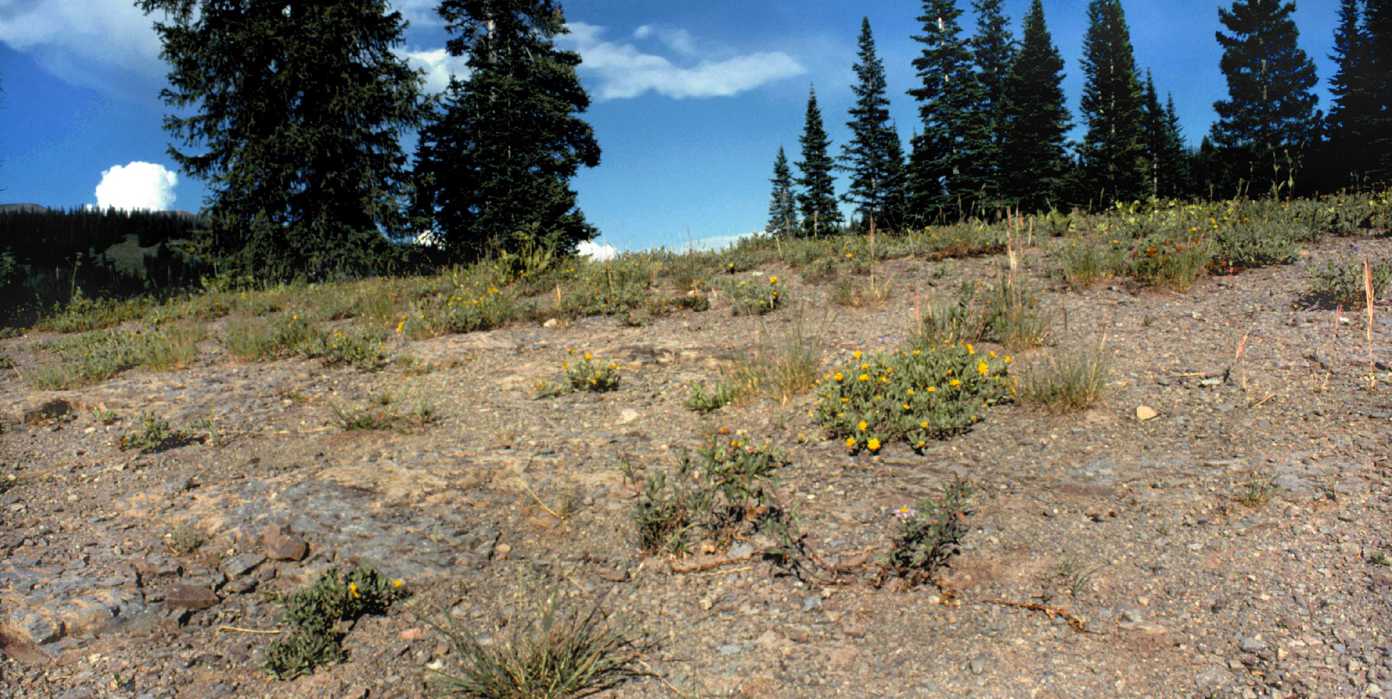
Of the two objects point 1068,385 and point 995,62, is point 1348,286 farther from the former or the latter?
point 995,62

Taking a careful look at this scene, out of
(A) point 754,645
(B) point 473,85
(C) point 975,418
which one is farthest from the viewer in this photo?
(B) point 473,85

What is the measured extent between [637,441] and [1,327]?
12538mm

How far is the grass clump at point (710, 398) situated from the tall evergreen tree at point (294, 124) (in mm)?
11803

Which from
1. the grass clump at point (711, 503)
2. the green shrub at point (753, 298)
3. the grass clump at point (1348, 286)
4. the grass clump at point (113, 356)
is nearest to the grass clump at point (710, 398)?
the grass clump at point (711, 503)

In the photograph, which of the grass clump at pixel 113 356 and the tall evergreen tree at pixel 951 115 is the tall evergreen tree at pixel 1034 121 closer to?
the tall evergreen tree at pixel 951 115

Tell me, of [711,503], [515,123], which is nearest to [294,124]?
[515,123]

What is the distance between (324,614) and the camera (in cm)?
327

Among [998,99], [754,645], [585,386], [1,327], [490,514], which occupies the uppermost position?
[998,99]

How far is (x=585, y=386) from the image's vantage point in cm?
560

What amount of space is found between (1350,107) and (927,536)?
160 feet

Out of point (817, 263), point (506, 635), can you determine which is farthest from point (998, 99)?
point (506, 635)

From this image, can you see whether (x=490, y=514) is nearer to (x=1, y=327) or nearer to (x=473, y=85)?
(x=1, y=327)

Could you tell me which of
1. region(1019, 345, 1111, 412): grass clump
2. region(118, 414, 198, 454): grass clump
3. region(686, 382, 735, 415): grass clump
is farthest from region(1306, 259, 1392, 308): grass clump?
region(118, 414, 198, 454): grass clump

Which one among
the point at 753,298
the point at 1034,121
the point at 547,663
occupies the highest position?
the point at 1034,121
